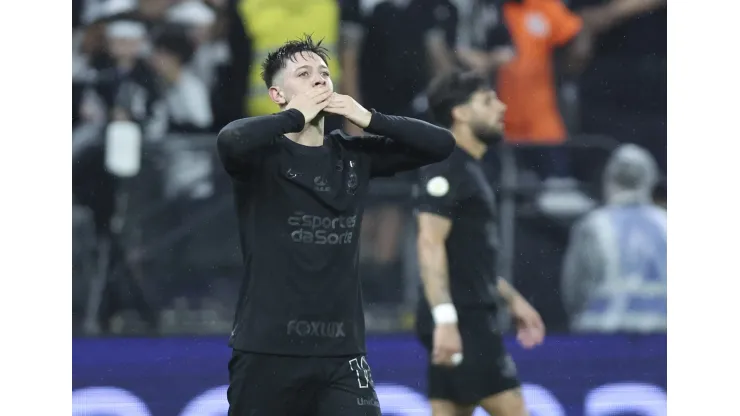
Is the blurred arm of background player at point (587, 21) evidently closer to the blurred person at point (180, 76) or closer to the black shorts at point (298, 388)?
the blurred person at point (180, 76)

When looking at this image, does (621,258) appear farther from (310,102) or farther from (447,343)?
(310,102)

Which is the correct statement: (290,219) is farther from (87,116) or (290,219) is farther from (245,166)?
(87,116)

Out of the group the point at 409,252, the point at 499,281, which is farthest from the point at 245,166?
the point at 409,252

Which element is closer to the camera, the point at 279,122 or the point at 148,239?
the point at 279,122

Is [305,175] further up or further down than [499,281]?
further up

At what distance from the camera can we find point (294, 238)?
335 centimetres

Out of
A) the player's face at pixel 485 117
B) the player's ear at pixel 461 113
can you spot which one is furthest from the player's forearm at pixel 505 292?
the player's ear at pixel 461 113

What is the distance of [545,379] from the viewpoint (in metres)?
6.05

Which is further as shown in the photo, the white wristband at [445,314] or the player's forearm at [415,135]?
the white wristband at [445,314]

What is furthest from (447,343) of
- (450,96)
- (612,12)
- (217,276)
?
(612,12)

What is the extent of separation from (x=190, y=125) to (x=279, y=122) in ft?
10.3

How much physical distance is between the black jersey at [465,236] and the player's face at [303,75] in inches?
57.7

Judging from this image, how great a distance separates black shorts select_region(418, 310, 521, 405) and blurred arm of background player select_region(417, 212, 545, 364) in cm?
7

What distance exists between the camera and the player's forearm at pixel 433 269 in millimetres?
4809
